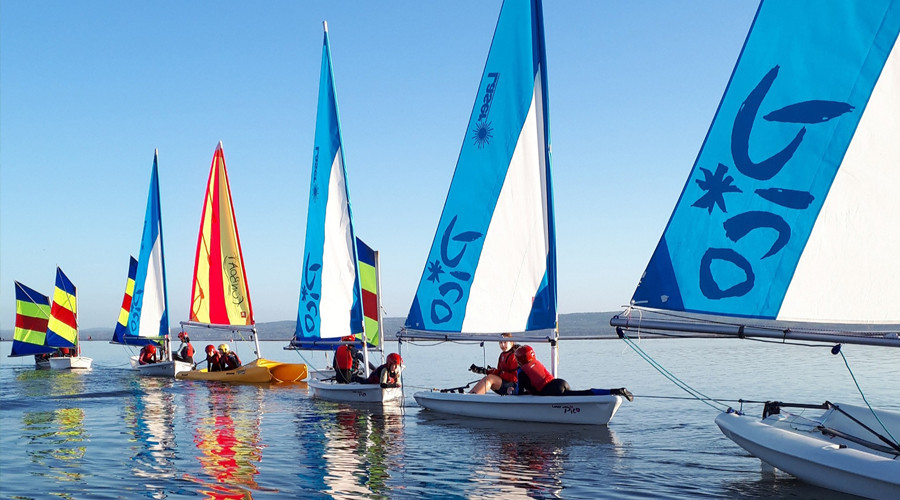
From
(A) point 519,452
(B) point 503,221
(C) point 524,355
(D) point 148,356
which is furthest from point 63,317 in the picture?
(A) point 519,452

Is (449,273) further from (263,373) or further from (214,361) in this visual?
(214,361)

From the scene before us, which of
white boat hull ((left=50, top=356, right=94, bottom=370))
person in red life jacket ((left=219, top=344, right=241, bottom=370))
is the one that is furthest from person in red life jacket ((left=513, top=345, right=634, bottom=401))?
white boat hull ((left=50, top=356, right=94, bottom=370))

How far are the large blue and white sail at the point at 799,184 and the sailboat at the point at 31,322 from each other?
41721 millimetres

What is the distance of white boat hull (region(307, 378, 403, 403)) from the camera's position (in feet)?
65.0

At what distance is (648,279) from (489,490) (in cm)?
359

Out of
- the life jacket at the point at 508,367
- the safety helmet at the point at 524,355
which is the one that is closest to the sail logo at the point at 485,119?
Result: the life jacket at the point at 508,367

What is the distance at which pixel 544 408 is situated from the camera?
15.8 meters

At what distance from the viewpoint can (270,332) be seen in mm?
153000

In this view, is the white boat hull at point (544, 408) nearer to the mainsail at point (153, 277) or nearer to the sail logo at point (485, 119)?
the sail logo at point (485, 119)

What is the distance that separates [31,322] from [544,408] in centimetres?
3801

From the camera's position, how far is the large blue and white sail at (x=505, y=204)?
17.3 meters

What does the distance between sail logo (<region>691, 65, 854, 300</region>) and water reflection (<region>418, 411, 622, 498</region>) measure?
356 cm

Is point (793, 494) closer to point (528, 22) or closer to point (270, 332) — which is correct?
point (528, 22)

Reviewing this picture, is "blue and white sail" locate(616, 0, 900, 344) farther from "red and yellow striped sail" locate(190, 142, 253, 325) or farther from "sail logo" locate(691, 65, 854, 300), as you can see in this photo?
"red and yellow striped sail" locate(190, 142, 253, 325)
